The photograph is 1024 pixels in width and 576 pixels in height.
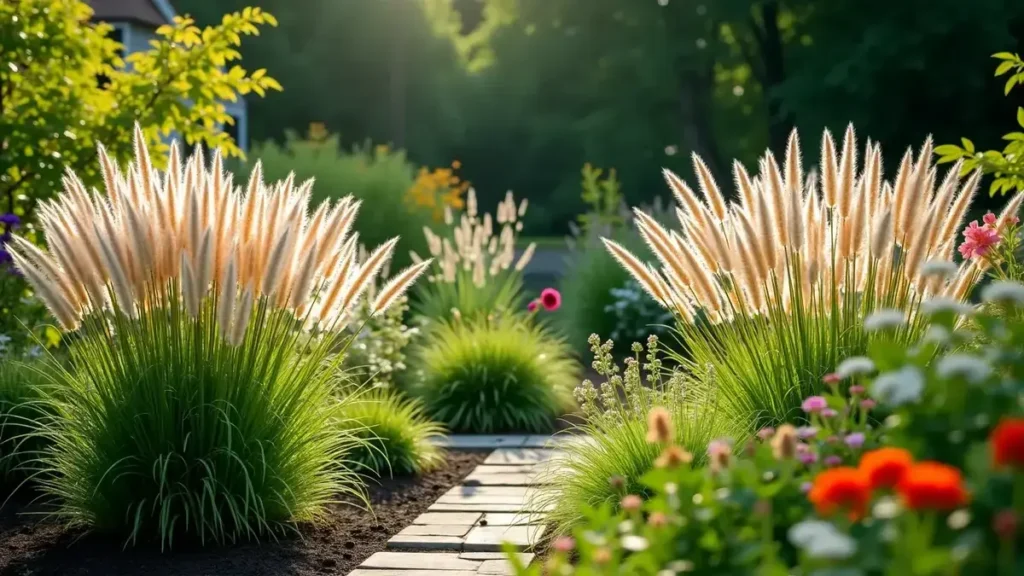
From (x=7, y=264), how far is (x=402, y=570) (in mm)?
3879

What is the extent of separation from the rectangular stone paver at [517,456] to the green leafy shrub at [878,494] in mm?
3612

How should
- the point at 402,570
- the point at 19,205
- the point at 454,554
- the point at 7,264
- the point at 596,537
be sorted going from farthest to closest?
the point at 19,205
the point at 7,264
the point at 454,554
the point at 402,570
the point at 596,537

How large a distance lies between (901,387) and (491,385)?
561 cm

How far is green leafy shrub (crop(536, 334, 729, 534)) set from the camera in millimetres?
3811

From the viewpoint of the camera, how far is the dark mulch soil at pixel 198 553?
379cm

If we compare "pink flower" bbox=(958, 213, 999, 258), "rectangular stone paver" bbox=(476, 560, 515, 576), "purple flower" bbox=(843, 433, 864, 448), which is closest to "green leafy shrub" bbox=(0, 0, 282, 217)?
"rectangular stone paver" bbox=(476, 560, 515, 576)

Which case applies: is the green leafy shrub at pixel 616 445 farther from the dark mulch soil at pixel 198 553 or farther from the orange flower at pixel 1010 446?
the orange flower at pixel 1010 446

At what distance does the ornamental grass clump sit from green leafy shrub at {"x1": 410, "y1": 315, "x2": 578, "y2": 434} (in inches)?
122

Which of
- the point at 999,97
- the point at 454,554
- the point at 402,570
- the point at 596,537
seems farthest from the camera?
the point at 999,97

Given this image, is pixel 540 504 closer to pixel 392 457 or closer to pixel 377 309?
pixel 377 309

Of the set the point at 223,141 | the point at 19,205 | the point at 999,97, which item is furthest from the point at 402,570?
the point at 999,97

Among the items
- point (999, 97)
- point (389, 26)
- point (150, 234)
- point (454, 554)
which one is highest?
point (389, 26)

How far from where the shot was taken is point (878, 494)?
6.27 ft

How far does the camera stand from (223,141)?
7184 millimetres
